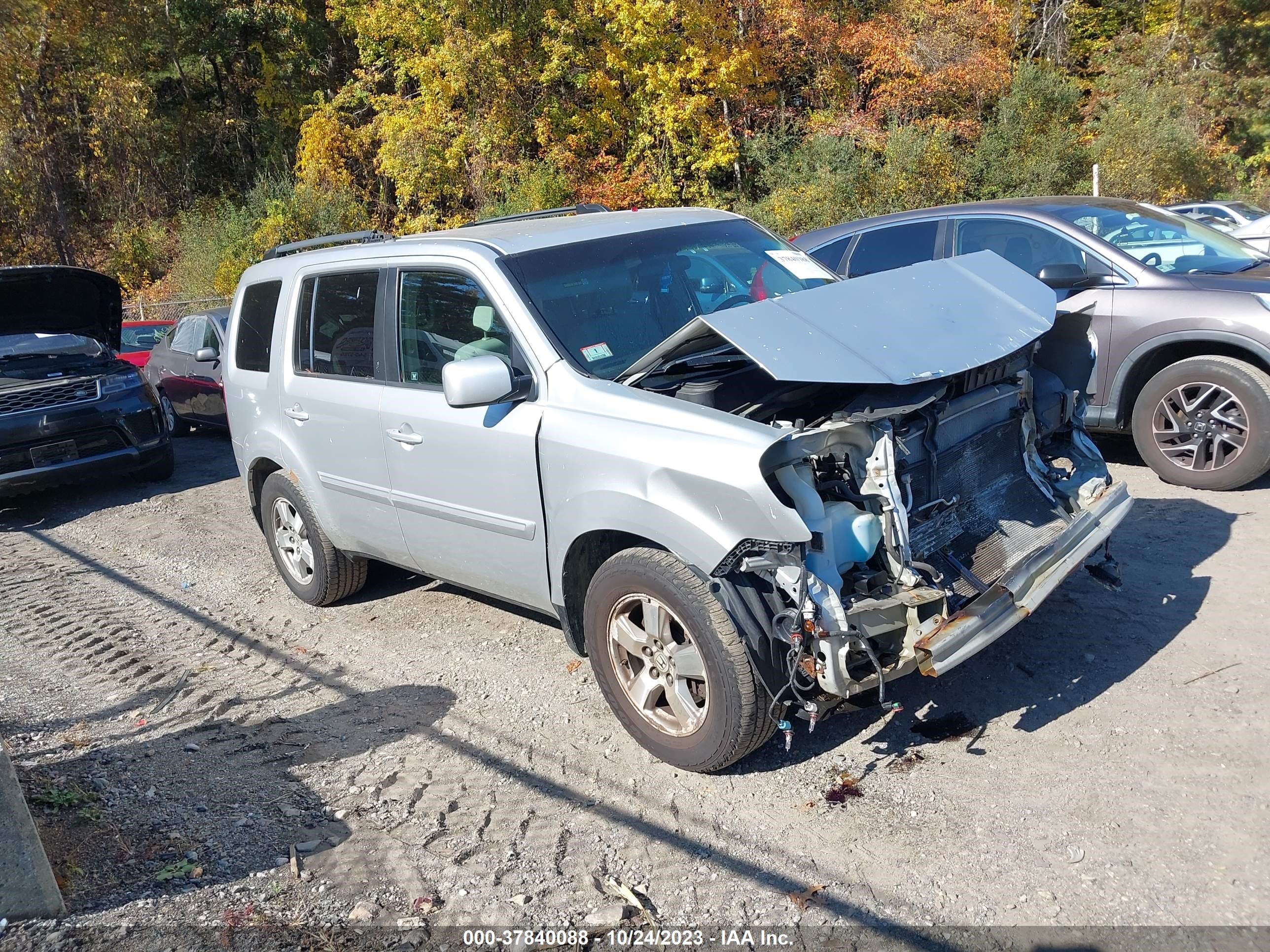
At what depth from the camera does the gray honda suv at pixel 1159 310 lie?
6027mm

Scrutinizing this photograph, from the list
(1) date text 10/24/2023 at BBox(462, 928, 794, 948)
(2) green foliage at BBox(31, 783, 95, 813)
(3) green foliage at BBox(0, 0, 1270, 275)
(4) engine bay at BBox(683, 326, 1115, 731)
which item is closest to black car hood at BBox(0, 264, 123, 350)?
(2) green foliage at BBox(31, 783, 95, 813)

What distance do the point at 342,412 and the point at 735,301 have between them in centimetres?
209

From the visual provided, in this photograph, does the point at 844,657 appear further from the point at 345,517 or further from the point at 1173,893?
the point at 345,517

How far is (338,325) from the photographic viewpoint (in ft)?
17.4

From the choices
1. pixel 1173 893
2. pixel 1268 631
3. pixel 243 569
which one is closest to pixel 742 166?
pixel 243 569

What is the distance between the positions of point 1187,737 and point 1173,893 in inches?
37.7

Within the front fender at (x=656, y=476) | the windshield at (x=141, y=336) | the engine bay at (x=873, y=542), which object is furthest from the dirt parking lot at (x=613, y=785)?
the windshield at (x=141, y=336)

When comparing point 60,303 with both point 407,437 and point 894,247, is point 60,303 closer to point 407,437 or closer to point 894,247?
point 407,437

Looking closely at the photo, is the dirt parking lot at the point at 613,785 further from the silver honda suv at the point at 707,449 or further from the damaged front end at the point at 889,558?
the damaged front end at the point at 889,558

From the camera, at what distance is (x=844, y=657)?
327cm

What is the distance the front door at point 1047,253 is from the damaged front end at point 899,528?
2.38 meters

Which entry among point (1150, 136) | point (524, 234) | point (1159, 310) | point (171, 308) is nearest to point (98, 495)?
point (524, 234)

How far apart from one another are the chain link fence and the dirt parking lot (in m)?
19.2

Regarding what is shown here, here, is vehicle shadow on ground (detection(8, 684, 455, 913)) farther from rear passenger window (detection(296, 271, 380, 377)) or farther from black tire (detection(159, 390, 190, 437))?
black tire (detection(159, 390, 190, 437))
